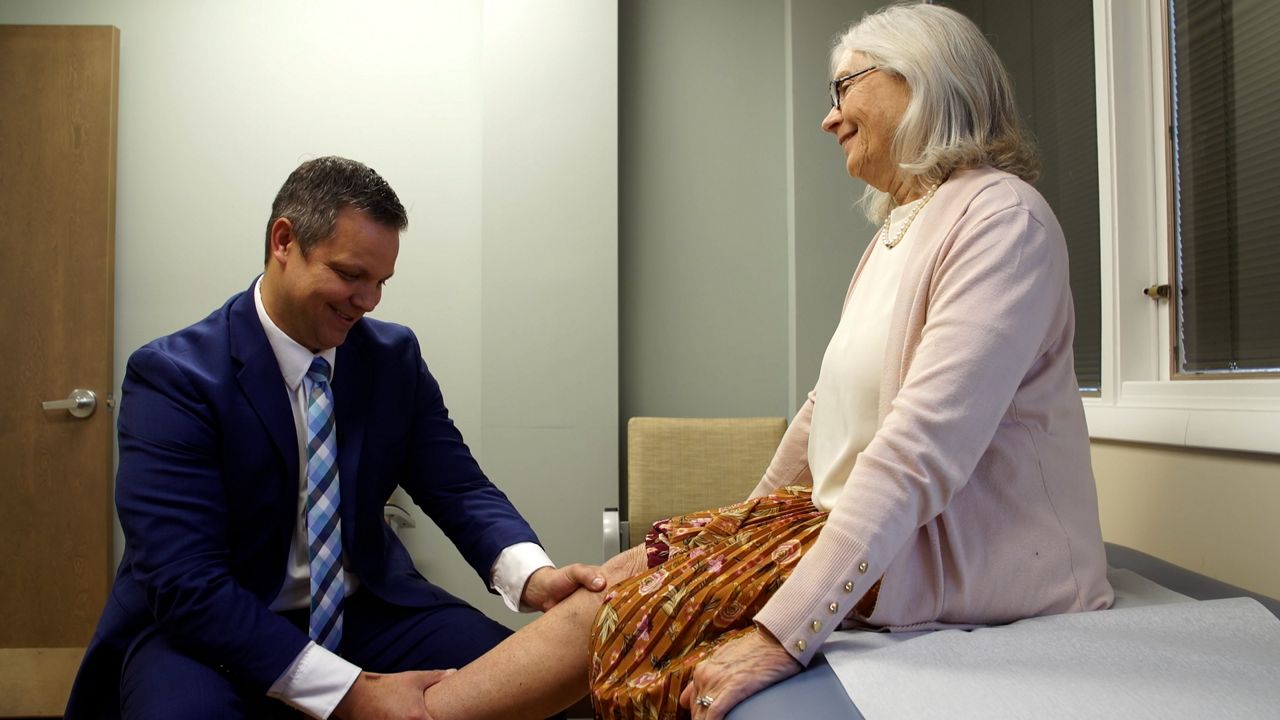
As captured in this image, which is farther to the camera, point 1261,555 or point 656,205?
point 656,205

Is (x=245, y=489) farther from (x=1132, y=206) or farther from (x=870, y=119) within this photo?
(x=1132, y=206)

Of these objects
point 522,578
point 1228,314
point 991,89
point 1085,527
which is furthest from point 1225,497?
point 522,578

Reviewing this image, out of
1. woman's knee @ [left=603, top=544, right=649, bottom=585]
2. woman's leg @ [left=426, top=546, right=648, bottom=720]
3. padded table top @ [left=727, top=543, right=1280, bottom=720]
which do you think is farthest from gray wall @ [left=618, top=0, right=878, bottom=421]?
padded table top @ [left=727, top=543, right=1280, bottom=720]

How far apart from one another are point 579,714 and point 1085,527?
1825mm

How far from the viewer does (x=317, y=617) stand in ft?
4.65

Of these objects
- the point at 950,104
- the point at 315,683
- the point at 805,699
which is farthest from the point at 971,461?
the point at 315,683

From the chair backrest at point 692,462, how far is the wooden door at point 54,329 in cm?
170

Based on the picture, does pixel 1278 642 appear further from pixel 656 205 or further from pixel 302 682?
pixel 656 205

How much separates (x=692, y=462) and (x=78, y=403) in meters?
1.96

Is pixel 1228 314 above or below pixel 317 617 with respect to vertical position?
above

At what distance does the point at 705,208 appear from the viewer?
3.09 metres

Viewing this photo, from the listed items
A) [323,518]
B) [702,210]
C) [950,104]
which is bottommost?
[323,518]

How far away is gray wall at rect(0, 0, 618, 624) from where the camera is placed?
2.81m

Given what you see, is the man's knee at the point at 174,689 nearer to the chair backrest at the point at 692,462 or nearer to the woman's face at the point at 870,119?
the woman's face at the point at 870,119
